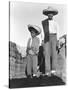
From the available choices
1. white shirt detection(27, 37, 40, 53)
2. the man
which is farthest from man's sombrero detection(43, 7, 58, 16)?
white shirt detection(27, 37, 40, 53)

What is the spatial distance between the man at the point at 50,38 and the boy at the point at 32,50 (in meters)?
0.09

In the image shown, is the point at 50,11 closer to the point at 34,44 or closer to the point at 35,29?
the point at 35,29

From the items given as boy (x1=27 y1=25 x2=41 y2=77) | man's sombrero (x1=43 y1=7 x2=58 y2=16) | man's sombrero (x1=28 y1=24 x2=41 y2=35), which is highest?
man's sombrero (x1=43 y1=7 x2=58 y2=16)

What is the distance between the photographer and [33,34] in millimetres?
3068

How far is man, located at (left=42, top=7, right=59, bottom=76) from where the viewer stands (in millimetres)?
3109

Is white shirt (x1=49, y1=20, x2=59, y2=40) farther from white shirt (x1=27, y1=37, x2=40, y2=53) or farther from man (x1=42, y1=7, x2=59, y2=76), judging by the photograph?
white shirt (x1=27, y1=37, x2=40, y2=53)

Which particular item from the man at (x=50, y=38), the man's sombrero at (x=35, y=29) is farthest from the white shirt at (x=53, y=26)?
the man's sombrero at (x=35, y=29)

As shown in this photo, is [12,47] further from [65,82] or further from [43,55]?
[65,82]

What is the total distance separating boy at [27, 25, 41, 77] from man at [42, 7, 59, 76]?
0.31ft

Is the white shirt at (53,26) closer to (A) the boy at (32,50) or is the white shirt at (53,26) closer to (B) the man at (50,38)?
(B) the man at (50,38)

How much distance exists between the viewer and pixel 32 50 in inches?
120

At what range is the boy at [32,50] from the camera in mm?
3039

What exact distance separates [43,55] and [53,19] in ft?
1.32

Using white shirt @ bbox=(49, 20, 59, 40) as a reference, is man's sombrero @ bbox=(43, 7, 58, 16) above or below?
above
